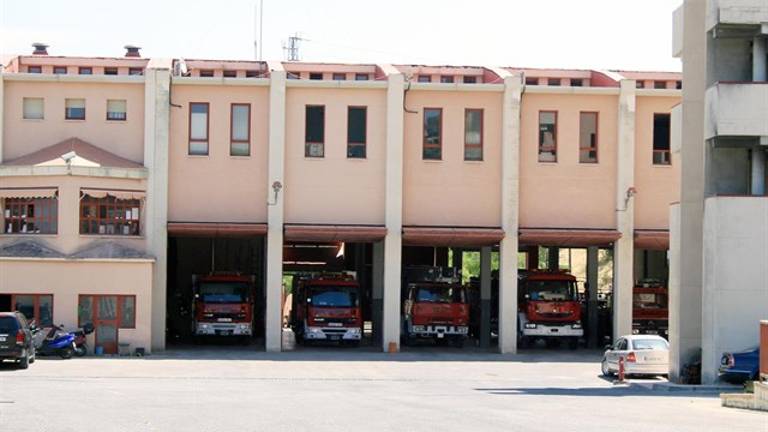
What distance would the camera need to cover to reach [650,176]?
167ft

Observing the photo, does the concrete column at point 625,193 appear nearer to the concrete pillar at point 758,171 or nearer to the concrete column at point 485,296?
the concrete column at point 485,296

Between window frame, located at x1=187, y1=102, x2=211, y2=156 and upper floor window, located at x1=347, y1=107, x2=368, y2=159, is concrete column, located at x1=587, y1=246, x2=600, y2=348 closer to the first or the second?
upper floor window, located at x1=347, y1=107, x2=368, y2=159

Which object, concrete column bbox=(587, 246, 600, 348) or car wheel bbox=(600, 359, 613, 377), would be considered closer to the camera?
car wheel bbox=(600, 359, 613, 377)

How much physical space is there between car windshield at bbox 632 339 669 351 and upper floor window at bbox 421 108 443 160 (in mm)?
13389

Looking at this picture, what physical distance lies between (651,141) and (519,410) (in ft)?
88.5

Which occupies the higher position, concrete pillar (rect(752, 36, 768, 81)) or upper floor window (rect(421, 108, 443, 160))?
concrete pillar (rect(752, 36, 768, 81))

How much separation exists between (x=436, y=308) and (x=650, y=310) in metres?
9.38

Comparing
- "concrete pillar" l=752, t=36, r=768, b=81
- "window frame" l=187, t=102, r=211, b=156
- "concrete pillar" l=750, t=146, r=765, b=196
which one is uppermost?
"concrete pillar" l=752, t=36, r=768, b=81

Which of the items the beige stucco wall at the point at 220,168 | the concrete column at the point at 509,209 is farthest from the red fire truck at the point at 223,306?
the concrete column at the point at 509,209

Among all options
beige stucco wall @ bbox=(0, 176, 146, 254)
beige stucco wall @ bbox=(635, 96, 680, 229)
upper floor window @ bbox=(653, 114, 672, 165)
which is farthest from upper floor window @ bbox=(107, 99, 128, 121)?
upper floor window @ bbox=(653, 114, 672, 165)

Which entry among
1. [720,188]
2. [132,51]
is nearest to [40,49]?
[132,51]

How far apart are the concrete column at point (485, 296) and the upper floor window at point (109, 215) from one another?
51.0 ft

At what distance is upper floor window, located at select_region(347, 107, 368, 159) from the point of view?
4991 centimetres

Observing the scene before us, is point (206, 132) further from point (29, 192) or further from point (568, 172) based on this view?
point (568, 172)
